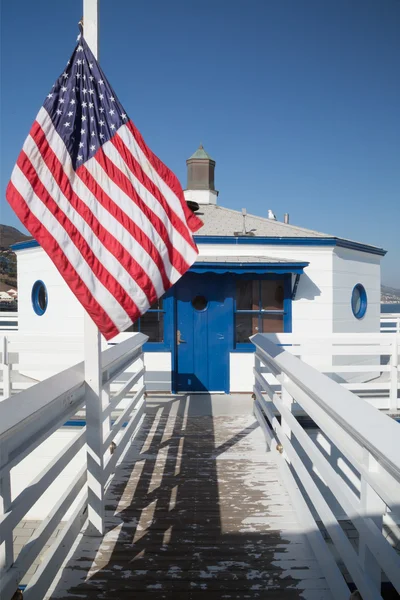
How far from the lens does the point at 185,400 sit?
769 cm

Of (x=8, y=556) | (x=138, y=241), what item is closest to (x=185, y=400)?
(x=138, y=241)

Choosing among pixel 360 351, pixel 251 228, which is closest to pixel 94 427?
pixel 360 351

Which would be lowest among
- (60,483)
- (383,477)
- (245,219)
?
(60,483)

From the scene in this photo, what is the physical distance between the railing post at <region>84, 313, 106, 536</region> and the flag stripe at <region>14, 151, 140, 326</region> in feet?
1.39

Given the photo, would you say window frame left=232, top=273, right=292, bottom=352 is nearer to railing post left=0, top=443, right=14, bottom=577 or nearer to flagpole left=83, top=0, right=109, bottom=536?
flagpole left=83, top=0, right=109, bottom=536

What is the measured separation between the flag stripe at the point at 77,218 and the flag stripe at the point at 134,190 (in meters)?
0.27

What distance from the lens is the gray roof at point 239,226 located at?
9.09 metres

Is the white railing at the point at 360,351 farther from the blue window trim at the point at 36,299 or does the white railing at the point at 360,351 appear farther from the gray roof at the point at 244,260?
the blue window trim at the point at 36,299

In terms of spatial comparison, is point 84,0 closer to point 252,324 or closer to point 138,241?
point 138,241

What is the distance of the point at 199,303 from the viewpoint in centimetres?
842

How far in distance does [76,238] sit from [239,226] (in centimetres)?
714

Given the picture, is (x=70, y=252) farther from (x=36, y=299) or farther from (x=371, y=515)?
(x=36, y=299)

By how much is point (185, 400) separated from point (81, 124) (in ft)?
18.3

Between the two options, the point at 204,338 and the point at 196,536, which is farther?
the point at 204,338
